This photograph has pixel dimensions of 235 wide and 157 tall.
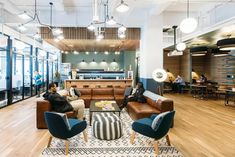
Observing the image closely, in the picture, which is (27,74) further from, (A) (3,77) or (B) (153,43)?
(B) (153,43)

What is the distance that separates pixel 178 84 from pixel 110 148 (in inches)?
450

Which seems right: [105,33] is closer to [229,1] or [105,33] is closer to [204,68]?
[229,1]

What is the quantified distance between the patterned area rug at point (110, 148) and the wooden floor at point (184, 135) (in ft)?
0.79

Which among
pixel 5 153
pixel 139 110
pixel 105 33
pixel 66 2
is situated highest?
pixel 66 2

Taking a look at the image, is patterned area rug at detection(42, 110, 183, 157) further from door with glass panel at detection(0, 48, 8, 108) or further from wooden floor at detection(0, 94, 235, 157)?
door with glass panel at detection(0, 48, 8, 108)

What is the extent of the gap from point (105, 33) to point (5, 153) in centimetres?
657

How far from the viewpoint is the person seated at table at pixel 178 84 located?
1437cm

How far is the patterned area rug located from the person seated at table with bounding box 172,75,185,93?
10484 millimetres

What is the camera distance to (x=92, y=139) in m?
4.49

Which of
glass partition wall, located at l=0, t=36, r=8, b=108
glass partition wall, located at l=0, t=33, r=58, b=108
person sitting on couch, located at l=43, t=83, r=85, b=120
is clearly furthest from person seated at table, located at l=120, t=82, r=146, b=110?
glass partition wall, located at l=0, t=36, r=8, b=108

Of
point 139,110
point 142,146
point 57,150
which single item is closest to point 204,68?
point 139,110

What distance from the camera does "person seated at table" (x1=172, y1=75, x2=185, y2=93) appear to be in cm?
1437

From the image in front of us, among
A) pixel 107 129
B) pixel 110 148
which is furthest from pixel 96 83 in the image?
pixel 110 148

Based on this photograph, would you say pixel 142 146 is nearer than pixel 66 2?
Yes
